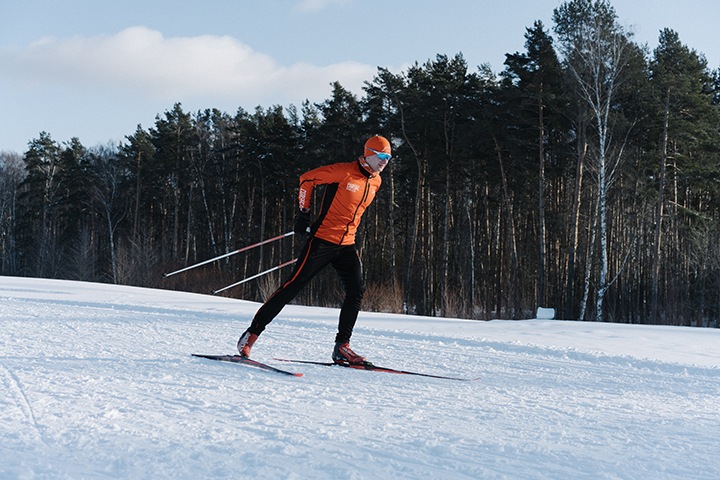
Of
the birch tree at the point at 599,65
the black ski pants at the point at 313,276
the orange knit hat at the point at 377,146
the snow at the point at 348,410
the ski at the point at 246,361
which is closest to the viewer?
the snow at the point at 348,410

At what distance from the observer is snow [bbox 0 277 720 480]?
230 cm

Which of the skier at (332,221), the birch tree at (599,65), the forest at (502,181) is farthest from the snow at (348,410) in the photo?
the birch tree at (599,65)

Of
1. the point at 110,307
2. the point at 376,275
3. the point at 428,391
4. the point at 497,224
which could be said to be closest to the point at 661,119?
the point at 497,224

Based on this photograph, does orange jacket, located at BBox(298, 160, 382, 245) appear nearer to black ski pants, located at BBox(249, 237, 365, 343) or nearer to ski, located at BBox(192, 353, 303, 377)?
black ski pants, located at BBox(249, 237, 365, 343)

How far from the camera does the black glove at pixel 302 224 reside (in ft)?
15.9

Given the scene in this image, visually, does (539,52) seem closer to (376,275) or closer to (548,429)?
(376,275)

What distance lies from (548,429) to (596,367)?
261 cm

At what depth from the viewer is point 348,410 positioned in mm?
3215

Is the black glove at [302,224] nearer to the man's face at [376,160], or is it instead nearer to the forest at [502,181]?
the man's face at [376,160]

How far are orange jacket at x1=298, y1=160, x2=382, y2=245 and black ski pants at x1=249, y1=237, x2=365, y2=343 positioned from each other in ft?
0.33

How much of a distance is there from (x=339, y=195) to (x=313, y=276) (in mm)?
655

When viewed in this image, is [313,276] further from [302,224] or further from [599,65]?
[599,65]

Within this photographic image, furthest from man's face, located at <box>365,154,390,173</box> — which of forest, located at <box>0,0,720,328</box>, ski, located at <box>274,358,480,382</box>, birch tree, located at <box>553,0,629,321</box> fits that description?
birch tree, located at <box>553,0,629,321</box>

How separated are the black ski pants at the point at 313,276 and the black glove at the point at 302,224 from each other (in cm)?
12
